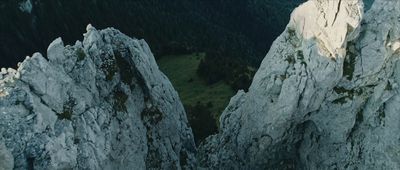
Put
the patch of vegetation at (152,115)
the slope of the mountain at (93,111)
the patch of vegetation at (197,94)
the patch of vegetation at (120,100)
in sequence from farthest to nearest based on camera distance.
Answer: the patch of vegetation at (197,94), the patch of vegetation at (152,115), the patch of vegetation at (120,100), the slope of the mountain at (93,111)

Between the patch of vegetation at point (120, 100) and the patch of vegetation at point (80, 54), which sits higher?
the patch of vegetation at point (80, 54)

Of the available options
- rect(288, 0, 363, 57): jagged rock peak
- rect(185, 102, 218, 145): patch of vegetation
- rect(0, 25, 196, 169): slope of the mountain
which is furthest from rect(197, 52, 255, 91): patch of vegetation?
rect(288, 0, 363, 57): jagged rock peak

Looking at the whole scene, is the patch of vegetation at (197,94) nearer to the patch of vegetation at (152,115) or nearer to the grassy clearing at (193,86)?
the grassy clearing at (193,86)

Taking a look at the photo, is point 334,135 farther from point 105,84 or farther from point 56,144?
point 56,144

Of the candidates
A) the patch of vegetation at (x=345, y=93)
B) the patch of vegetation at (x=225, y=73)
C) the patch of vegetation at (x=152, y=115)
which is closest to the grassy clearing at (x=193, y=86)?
the patch of vegetation at (x=225, y=73)

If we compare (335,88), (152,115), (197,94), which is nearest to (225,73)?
(197,94)

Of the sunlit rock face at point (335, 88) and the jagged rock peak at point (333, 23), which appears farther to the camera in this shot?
the sunlit rock face at point (335, 88)

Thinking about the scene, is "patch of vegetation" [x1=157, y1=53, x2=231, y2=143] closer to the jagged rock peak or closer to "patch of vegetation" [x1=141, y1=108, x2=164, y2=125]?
"patch of vegetation" [x1=141, y1=108, x2=164, y2=125]

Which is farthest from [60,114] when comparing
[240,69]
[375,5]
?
[240,69]
